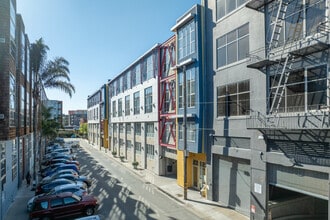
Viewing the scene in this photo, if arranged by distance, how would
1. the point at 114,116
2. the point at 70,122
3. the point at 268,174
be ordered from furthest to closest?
the point at 70,122, the point at 114,116, the point at 268,174

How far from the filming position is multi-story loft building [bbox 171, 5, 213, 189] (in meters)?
21.6

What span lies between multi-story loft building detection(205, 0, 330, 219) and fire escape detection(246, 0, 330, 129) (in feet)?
0.15

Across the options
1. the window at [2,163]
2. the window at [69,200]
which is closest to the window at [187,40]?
the window at [69,200]

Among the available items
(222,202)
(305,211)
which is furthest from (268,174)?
(222,202)

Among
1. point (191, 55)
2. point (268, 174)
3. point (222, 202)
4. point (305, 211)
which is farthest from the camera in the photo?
point (191, 55)

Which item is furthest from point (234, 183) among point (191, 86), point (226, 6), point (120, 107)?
point (120, 107)

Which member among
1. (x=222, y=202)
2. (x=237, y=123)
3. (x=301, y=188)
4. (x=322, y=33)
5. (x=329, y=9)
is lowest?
(x=222, y=202)

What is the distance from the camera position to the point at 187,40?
2344 cm

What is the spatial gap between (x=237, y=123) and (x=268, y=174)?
389 cm

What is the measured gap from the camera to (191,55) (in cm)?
2273

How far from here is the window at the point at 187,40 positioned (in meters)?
22.5

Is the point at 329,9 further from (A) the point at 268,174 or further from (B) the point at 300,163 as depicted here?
(A) the point at 268,174

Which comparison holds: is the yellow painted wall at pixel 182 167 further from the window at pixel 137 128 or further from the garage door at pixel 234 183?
the window at pixel 137 128

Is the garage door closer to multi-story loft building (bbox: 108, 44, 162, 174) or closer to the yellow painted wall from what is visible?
the yellow painted wall
